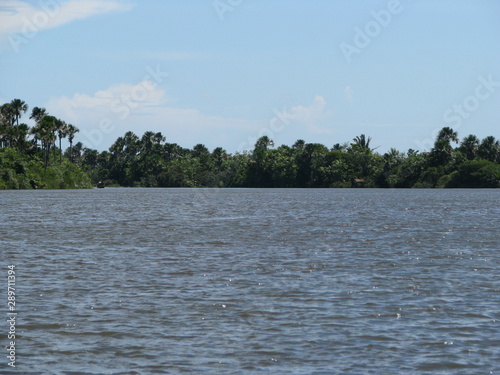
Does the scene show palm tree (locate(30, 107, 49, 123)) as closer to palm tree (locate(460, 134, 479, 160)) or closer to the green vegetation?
the green vegetation

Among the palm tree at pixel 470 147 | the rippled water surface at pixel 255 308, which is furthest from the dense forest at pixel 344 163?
the rippled water surface at pixel 255 308

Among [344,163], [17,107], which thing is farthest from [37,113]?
[344,163]

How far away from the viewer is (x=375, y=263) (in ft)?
78.1

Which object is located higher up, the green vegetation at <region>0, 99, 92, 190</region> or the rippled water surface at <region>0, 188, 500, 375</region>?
the green vegetation at <region>0, 99, 92, 190</region>

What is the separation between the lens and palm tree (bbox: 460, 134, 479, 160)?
563 feet

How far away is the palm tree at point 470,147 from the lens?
563ft

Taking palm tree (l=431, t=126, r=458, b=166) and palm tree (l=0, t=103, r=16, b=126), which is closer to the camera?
palm tree (l=0, t=103, r=16, b=126)

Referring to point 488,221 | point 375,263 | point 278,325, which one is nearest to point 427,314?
point 278,325

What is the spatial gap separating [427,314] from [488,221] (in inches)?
1441

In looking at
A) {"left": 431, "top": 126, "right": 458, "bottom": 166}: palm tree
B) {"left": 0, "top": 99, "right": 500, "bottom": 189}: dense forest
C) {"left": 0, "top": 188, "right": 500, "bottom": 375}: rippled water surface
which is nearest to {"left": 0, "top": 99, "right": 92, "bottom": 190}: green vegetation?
{"left": 0, "top": 99, "right": 500, "bottom": 189}: dense forest

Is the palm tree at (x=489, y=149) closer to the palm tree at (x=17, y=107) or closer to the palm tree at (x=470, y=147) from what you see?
the palm tree at (x=470, y=147)

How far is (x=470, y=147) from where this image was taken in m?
172

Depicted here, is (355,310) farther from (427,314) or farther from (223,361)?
(223,361)

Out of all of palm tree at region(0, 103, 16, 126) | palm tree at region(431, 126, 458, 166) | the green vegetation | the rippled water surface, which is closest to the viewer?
the rippled water surface
